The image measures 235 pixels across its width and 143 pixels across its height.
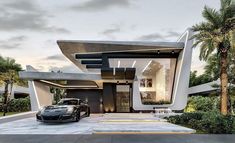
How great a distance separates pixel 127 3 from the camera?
16672mm

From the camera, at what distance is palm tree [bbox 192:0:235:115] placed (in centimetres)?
1582

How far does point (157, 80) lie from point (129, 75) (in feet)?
20.6

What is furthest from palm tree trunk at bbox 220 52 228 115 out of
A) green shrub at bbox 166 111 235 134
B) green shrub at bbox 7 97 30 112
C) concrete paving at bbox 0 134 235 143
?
green shrub at bbox 7 97 30 112

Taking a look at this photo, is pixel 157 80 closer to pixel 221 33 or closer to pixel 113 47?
pixel 113 47

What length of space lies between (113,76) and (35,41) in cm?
746

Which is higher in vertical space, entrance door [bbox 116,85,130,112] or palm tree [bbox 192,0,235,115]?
palm tree [bbox 192,0,235,115]

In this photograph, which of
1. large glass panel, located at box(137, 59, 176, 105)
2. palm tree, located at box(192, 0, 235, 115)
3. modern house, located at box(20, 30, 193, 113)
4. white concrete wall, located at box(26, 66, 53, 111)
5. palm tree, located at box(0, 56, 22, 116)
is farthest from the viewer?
palm tree, located at box(0, 56, 22, 116)

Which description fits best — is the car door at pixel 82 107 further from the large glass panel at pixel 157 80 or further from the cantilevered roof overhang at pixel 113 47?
the large glass panel at pixel 157 80

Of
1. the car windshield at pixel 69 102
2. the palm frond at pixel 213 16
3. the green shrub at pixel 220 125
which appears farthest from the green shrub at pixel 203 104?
the green shrub at pixel 220 125

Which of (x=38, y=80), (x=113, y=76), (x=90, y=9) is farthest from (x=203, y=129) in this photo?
(x=38, y=80)

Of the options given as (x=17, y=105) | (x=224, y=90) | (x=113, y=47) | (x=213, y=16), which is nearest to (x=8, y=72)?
(x=17, y=105)

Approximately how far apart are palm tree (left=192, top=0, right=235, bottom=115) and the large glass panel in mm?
12148

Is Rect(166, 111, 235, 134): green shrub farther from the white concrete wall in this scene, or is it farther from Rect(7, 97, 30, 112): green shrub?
Rect(7, 97, 30, 112): green shrub

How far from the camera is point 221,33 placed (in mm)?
16234
